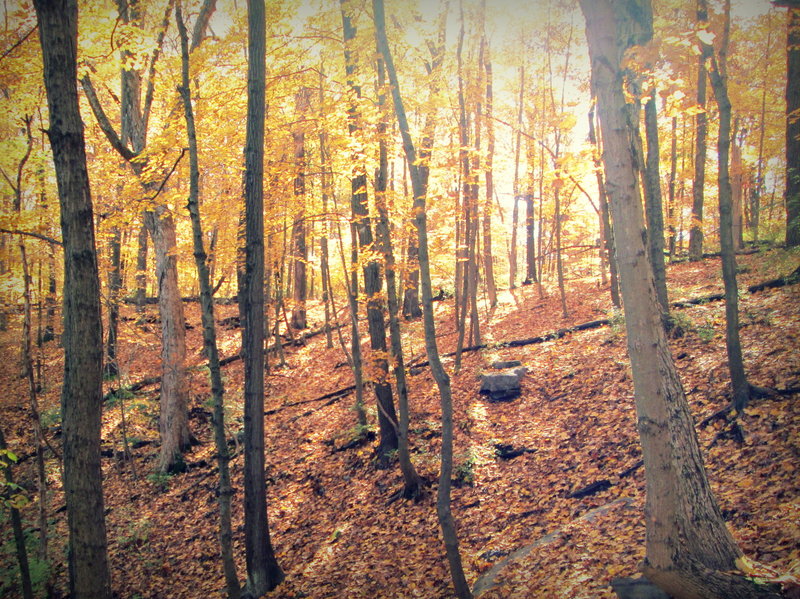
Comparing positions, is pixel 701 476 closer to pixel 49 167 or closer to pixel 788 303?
pixel 788 303

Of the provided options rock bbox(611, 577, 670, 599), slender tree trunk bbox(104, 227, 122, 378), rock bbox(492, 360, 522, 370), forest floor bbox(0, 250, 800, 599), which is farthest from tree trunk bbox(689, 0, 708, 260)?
slender tree trunk bbox(104, 227, 122, 378)

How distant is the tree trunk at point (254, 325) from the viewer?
5777mm

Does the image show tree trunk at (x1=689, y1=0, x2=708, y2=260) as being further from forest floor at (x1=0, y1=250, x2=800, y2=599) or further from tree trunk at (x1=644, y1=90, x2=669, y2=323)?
tree trunk at (x1=644, y1=90, x2=669, y2=323)

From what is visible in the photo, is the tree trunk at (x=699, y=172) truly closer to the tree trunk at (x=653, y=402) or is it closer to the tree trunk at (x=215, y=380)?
the tree trunk at (x=653, y=402)

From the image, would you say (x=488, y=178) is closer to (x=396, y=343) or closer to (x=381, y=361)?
(x=381, y=361)

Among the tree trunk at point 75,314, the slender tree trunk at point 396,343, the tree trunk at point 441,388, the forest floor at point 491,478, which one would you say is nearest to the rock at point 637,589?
the forest floor at point 491,478

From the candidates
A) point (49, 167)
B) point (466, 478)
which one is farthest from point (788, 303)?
point (49, 167)

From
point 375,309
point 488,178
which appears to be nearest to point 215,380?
point 375,309

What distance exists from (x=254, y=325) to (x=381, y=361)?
2825mm

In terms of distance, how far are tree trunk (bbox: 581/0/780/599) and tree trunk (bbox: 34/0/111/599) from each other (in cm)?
497

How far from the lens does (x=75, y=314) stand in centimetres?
439

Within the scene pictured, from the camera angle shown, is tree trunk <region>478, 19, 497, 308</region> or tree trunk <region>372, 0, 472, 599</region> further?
tree trunk <region>478, 19, 497, 308</region>

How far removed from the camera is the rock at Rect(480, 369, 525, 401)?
9.46 meters

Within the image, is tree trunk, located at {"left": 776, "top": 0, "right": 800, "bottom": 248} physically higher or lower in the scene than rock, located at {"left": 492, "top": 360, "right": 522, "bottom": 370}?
higher
